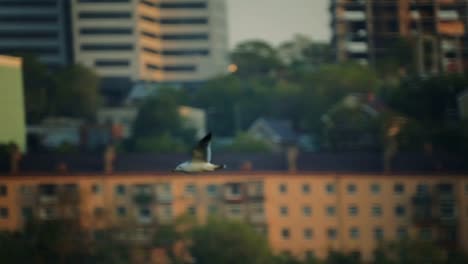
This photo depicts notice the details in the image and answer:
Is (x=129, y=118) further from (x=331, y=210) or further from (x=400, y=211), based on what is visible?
(x=400, y=211)

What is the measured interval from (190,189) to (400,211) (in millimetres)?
13089

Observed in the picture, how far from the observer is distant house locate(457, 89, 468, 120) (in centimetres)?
13262

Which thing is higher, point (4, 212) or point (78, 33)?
point (78, 33)

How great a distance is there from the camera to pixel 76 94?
16625 cm

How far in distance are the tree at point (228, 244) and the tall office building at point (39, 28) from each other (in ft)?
322

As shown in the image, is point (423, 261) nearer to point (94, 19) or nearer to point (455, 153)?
point (455, 153)

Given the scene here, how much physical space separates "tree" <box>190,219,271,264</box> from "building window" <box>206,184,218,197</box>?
6178mm

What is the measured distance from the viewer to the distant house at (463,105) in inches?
5221

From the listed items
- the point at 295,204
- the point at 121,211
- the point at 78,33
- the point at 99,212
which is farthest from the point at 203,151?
the point at 78,33

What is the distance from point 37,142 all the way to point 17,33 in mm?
51858

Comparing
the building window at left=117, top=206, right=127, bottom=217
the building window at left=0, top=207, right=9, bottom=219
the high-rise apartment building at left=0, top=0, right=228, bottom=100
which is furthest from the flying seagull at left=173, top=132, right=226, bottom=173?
the high-rise apartment building at left=0, top=0, right=228, bottom=100

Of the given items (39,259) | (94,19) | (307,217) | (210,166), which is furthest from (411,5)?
(210,166)

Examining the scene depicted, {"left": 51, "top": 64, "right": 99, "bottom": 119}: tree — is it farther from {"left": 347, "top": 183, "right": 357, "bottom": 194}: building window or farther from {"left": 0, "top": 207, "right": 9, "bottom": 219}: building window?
{"left": 347, "top": 183, "right": 357, "bottom": 194}: building window

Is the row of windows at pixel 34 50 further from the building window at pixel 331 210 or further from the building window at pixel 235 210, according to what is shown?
the building window at pixel 331 210
